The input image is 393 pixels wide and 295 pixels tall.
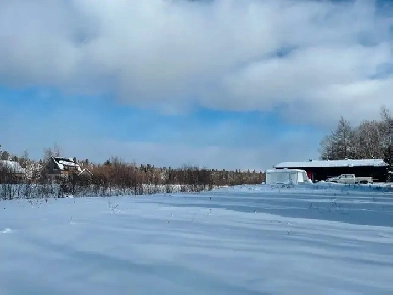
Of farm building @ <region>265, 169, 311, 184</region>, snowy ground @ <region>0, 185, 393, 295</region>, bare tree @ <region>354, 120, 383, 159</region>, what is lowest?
snowy ground @ <region>0, 185, 393, 295</region>

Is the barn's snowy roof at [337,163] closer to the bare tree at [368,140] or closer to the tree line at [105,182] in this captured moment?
the bare tree at [368,140]

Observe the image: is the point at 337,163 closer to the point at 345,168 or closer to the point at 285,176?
the point at 345,168

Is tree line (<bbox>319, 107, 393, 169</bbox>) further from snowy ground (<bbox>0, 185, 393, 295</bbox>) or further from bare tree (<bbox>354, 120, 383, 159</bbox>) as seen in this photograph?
snowy ground (<bbox>0, 185, 393, 295</bbox>)

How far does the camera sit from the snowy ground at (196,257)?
12.0 feet

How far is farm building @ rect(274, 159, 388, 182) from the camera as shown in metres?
52.1

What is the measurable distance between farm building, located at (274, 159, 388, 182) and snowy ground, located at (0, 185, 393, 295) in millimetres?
48416

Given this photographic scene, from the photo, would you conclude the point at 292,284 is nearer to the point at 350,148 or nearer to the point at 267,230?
the point at 267,230

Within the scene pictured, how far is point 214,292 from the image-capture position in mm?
3471

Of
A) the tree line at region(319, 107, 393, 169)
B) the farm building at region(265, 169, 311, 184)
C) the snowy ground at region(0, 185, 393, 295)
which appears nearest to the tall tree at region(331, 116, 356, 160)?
the tree line at region(319, 107, 393, 169)

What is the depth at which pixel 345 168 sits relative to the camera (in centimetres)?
5453

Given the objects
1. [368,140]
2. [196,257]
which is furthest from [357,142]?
[196,257]

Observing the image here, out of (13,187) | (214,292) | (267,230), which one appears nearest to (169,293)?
(214,292)

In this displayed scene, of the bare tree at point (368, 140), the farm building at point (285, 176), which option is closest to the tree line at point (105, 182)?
the farm building at point (285, 176)

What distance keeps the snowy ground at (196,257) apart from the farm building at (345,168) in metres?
48.4
